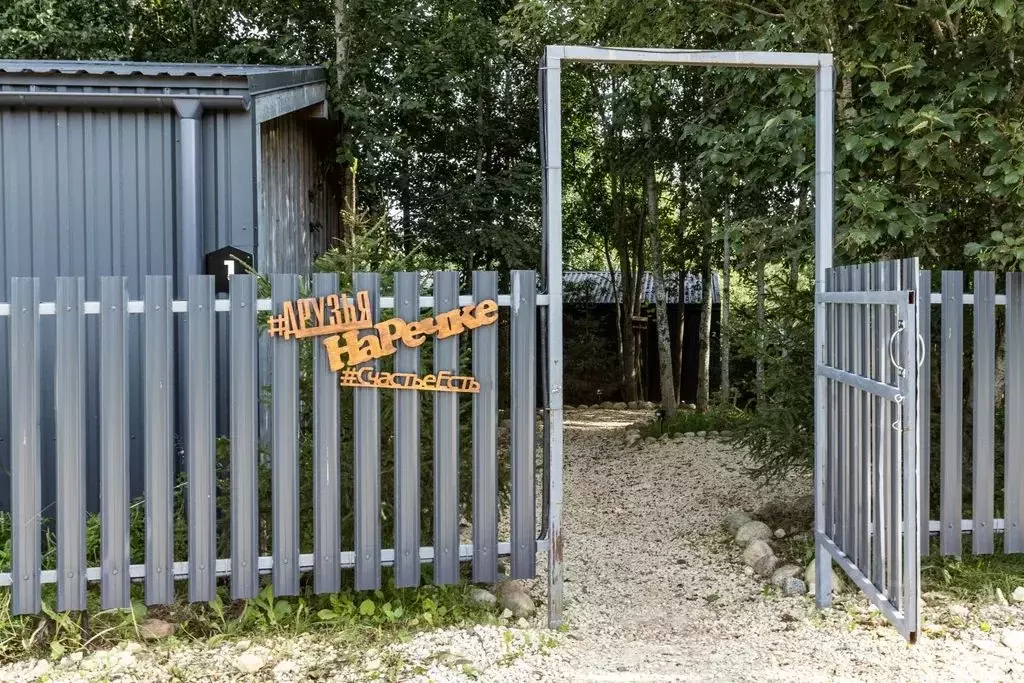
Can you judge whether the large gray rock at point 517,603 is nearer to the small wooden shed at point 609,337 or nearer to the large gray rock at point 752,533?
the large gray rock at point 752,533

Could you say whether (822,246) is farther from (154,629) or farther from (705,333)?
(705,333)

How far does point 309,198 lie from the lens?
805cm

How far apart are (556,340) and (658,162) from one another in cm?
842

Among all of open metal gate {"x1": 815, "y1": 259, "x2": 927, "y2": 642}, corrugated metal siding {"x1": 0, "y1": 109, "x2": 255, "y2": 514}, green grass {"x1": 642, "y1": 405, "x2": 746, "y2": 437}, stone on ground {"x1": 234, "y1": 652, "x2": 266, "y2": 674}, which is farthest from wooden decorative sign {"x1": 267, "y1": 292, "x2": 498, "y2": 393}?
green grass {"x1": 642, "y1": 405, "x2": 746, "y2": 437}

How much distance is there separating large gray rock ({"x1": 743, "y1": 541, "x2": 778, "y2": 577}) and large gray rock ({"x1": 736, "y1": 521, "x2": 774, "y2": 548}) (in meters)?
0.13

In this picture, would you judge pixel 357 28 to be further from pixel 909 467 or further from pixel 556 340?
pixel 909 467

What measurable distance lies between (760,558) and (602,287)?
34.9ft

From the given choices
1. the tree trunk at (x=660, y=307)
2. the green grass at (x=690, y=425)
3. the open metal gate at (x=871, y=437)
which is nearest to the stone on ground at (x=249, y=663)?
the open metal gate at (x=871, y=437)

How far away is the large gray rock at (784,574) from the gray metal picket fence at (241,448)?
1.47 m

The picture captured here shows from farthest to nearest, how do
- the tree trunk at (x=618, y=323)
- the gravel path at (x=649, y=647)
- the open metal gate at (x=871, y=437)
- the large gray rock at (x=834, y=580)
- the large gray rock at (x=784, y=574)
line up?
the tree trunk at (x=618, y=323) < the large gray rock at (x=784, y=574) < the large gray rock at (x=834, y=580) < the gravel path at (x=649, y=647) < the open metal gate at (x=871, y=437)

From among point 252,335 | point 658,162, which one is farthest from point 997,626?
point 658,162

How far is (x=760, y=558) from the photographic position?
475cm

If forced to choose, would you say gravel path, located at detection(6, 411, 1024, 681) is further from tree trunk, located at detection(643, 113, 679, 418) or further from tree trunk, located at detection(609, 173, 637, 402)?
tree trunk, located at detection(609, 173, 637, 402)

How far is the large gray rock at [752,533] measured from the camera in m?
5.09
